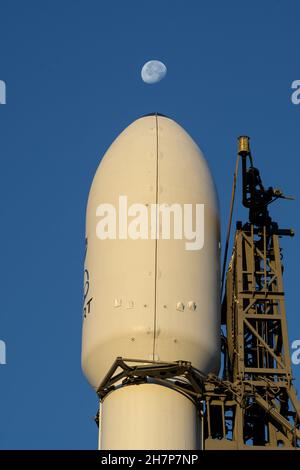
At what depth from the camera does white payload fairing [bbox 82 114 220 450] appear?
38938 millimetres

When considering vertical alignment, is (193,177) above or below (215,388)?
above

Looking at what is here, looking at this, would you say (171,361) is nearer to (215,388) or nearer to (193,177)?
(215,388)

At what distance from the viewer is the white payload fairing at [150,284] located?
128 ft

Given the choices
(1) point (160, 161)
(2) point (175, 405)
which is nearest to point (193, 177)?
(1) point (160, 161)

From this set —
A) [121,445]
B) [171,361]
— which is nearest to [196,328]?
[171,361]

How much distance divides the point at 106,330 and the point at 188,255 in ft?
10.3

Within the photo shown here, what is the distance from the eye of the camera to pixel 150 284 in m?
39.8
